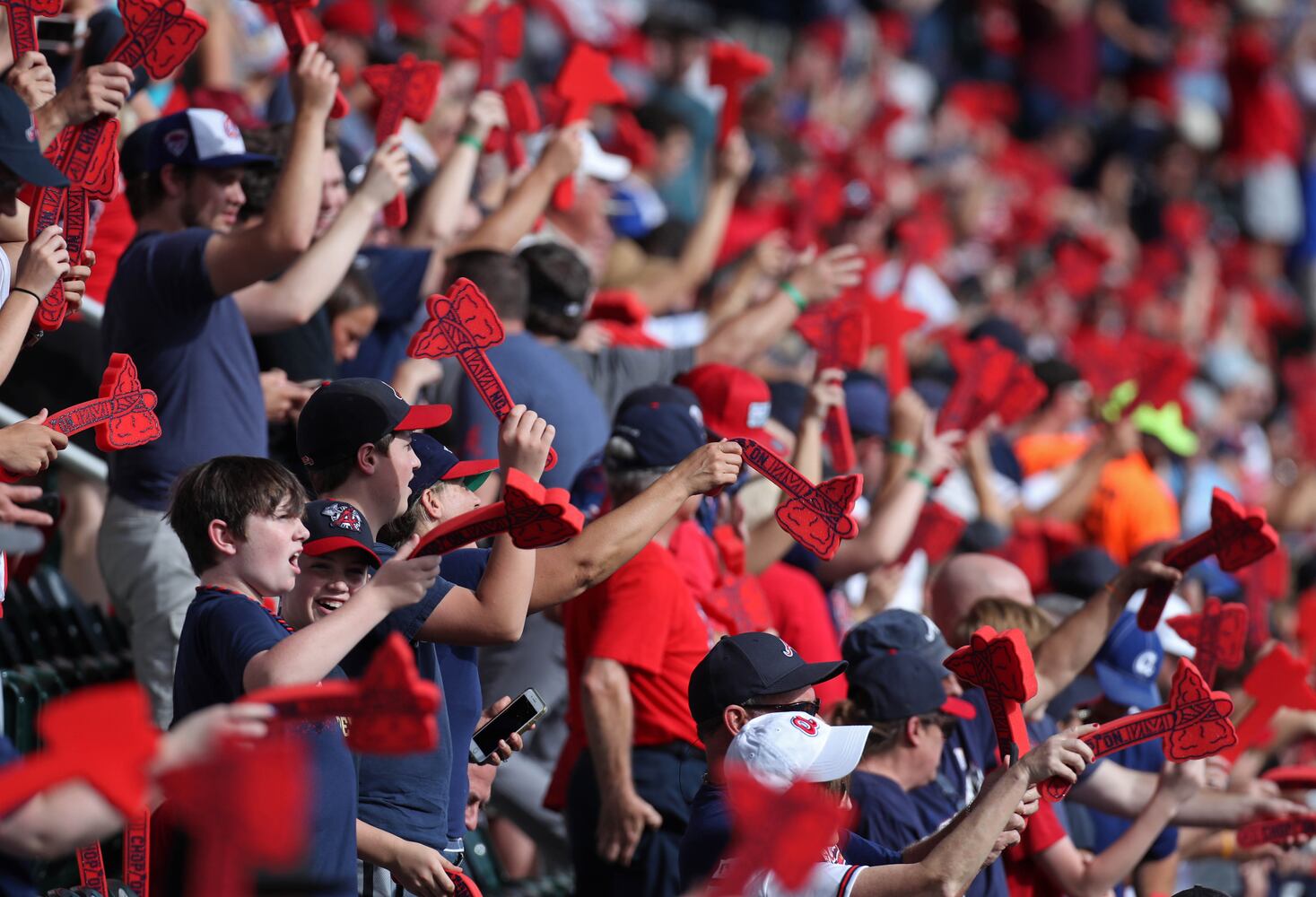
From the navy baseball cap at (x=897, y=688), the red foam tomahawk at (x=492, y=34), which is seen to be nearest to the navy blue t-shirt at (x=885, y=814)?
the navy baseball cap at (x=897, y=688)

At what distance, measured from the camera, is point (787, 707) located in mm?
3518

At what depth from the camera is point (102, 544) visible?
14.0 feet

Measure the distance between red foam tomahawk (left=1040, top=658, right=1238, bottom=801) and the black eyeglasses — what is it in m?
0.54

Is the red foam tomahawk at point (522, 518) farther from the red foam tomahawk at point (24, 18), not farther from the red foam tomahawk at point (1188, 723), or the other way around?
the red foam tomahawk at point (24, 18)

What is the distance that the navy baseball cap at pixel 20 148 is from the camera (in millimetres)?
3254

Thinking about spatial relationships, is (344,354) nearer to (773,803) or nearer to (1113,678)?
(1113,678)

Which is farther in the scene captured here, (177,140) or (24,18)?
(177,140)

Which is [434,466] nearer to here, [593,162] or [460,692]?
[460,692]

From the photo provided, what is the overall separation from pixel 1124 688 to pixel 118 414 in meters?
2.75

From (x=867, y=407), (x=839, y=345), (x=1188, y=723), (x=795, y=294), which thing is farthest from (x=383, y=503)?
(x=867, y=407)

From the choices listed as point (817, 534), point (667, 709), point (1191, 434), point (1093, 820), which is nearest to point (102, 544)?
point (667, 709)

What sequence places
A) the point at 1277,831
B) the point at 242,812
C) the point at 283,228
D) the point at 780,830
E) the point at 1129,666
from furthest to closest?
the point at 1129,666, the point at 1277,831, the point at 283,228, the point at 780,830, the point at 242,812

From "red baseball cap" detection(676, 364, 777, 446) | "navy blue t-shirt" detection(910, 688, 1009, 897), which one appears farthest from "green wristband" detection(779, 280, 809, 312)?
"navy blue t-shirt" detection(910, 688, 1009, 897)

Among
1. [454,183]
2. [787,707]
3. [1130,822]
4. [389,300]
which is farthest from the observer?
[454,183]
